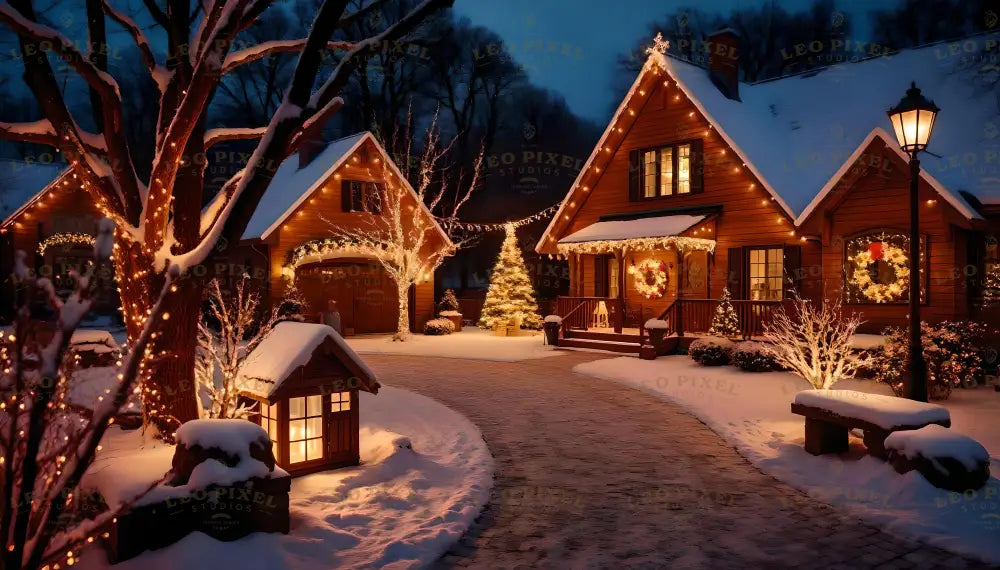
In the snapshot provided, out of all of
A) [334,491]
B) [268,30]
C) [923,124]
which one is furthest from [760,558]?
[268,30]

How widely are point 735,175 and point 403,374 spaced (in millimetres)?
11167

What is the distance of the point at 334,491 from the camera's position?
23.1 ft

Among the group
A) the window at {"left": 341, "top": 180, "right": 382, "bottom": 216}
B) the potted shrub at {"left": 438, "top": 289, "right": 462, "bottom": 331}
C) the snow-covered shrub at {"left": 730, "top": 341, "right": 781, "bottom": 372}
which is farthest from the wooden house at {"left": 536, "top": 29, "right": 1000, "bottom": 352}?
the window at {"left": 341, "top": 180, "right": 382, "bottom": 216}

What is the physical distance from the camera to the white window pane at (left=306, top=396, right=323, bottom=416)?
7.65 meters

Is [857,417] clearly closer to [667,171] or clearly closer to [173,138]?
[173,138]

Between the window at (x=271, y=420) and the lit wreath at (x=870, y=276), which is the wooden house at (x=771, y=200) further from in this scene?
the window at (x=271, y=420)

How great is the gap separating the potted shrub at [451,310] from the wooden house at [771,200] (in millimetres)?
6242

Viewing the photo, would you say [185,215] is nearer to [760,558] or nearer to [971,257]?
[760,558]

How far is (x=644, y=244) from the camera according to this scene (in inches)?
733

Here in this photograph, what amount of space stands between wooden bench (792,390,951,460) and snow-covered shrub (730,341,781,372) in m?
6.06

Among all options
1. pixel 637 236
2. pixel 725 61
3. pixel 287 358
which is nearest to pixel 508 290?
pixel 637 236

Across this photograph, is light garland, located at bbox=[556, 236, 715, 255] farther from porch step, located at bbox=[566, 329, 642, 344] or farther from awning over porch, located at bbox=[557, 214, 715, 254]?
porch step, located at bbox=[566, 329, 642, 344]

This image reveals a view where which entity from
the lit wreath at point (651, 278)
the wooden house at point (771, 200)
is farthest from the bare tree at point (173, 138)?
the lit wreath at point (651, 278)

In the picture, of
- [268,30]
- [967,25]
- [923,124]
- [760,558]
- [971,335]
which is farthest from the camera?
[268,30]
